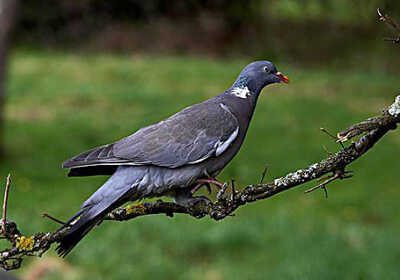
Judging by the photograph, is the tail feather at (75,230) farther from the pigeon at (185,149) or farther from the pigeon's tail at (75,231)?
the pigeon at (185,149)

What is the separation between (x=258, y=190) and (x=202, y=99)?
1058cm

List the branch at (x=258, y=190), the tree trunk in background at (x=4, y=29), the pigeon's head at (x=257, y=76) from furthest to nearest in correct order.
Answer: the tree trunk in background at (x=4, y=29) < the pigeon's head at (x=257, y=76) < the branch at (x=258, y=190)

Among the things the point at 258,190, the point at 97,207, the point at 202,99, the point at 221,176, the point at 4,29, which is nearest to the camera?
the point at 258,190

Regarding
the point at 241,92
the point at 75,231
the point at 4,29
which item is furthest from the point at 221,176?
the point at 75,231

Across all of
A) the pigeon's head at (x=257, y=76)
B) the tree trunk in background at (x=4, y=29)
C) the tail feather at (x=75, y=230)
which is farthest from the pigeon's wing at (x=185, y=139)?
the tree trunk in background at (x=4, y=29)

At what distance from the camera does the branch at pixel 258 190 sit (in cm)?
204

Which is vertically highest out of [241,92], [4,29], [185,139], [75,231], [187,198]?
[241,92]

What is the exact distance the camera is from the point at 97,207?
2.37 m

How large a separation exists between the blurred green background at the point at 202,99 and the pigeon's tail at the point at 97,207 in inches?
90.7

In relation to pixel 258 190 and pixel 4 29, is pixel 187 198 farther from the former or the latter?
pixel 4 29

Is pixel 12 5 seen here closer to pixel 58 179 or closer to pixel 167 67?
pixel 58 179

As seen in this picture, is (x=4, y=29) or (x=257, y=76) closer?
(x=257, y=76)

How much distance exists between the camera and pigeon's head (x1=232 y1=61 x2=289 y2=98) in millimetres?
2699

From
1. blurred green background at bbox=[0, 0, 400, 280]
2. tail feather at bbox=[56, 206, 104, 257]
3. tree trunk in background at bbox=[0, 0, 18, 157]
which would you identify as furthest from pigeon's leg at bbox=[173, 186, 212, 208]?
tree trunk in background at bbox=[0, 0, 18, 157]
